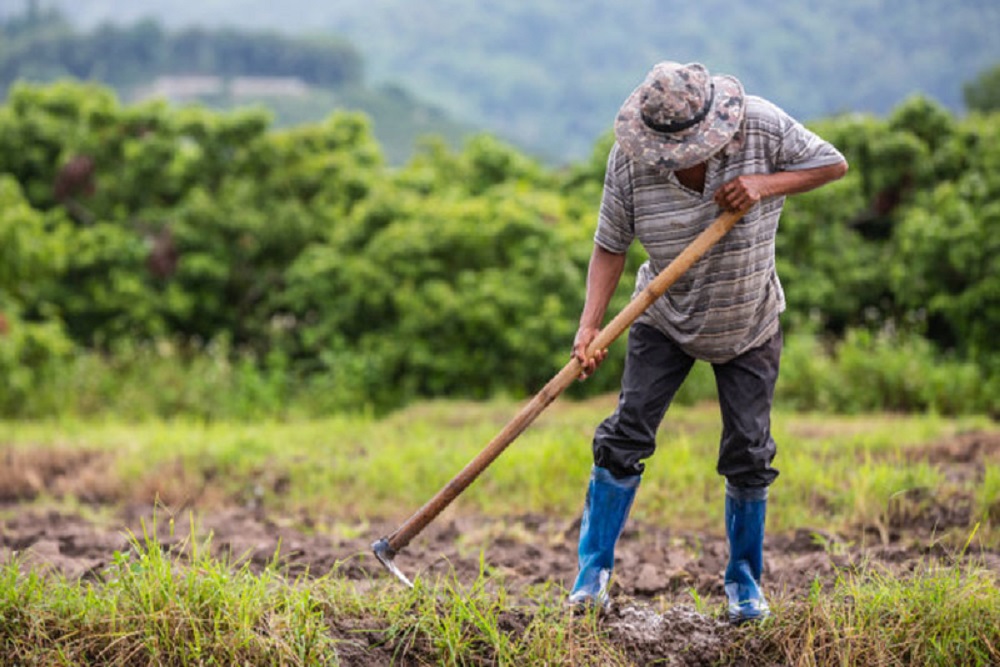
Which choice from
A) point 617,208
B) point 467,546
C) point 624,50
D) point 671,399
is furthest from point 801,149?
point 624,50

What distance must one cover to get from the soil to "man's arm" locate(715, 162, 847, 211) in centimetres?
126

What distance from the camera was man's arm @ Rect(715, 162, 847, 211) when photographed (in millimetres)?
3500

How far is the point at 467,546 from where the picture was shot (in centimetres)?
580

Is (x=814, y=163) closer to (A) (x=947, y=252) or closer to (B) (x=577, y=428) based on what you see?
(B) (x=577, y=428)

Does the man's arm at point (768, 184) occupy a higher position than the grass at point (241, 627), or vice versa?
the man's arm at point (768, 184)

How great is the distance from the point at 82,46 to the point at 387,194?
8351 cm

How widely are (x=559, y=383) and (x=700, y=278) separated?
0.58 meters

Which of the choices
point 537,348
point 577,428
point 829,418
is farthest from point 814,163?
point 537,348

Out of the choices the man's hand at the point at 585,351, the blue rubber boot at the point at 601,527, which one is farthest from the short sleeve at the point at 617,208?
the blue rubber boot at the point at 601,527

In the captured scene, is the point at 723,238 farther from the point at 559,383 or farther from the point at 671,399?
the point at 559,383

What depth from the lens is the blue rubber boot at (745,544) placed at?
3936 mm

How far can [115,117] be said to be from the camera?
46.0ft

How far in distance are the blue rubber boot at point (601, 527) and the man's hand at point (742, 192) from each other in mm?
1059

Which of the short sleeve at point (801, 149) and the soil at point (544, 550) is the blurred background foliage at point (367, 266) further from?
the short sleeve at point (801, 149)
